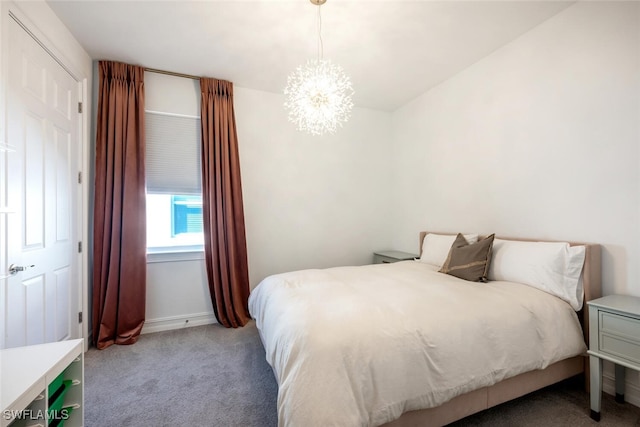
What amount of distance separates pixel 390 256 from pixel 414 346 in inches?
87.7

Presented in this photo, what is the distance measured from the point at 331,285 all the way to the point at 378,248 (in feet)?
7.07

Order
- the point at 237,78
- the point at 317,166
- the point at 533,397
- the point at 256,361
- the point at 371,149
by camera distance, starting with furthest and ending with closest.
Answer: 1. the point at 371,149
2. the point at 317,166
3. the point at 237,78
4. the point at 256,361
5. the point at 533,397

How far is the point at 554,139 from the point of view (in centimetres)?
211

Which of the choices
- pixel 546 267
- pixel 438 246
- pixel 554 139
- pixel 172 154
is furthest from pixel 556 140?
pixel 172 154

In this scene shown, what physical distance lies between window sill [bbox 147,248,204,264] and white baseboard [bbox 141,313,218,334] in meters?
0.65

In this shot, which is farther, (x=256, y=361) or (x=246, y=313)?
(x=246, y=313)

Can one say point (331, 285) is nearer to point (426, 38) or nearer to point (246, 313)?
point (246, 313)

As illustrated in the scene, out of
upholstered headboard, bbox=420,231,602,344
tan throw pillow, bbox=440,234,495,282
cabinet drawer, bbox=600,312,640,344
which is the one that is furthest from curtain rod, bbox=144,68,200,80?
cabinet drawer, bbox=600,312,640,344

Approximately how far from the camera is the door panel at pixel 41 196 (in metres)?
1.58

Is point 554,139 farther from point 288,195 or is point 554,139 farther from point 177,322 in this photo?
point 177,322

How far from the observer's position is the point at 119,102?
2.61 meters

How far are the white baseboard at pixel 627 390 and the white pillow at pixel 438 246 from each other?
1.26 meters

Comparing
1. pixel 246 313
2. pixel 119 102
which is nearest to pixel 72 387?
pixel 246 313

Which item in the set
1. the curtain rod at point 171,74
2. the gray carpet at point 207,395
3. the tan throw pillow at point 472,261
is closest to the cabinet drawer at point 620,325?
the gray carpet at point 207,395
